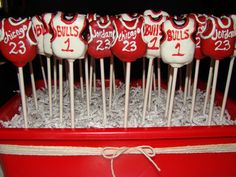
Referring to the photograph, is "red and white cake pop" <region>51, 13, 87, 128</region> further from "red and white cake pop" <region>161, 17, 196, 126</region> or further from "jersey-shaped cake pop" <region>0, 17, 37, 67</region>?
"red and white cake pop" <region>161, 17, 196, 126</region>

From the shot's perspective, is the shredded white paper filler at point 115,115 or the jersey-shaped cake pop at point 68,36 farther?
the shredded white paper filler at point 115,115

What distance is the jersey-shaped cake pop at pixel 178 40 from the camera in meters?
0.73

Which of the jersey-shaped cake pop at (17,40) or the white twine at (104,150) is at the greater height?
the jersey-shaped cake pop at (17,40)

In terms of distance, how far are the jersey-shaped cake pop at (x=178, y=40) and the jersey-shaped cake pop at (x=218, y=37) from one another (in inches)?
2.2

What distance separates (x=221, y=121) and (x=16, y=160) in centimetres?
56

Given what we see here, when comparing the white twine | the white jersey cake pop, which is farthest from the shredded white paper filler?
the white jersey cake pop

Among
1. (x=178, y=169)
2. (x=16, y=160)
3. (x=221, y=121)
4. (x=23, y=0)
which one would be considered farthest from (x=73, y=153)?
(x=23, y=0)

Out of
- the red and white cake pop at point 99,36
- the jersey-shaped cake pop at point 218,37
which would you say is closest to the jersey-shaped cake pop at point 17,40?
the red and white cake pop at point 99,36

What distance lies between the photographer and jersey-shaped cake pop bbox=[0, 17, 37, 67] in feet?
2.48

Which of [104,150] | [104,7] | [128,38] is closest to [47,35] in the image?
[128,38]

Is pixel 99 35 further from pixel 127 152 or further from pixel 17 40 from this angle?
pixel 127 152

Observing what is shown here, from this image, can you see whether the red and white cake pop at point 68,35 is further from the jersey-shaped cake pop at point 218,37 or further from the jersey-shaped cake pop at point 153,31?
the jersey-shaped cake pop at point 218,37

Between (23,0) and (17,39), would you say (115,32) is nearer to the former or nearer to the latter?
(17,39)

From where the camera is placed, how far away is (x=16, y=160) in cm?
82
